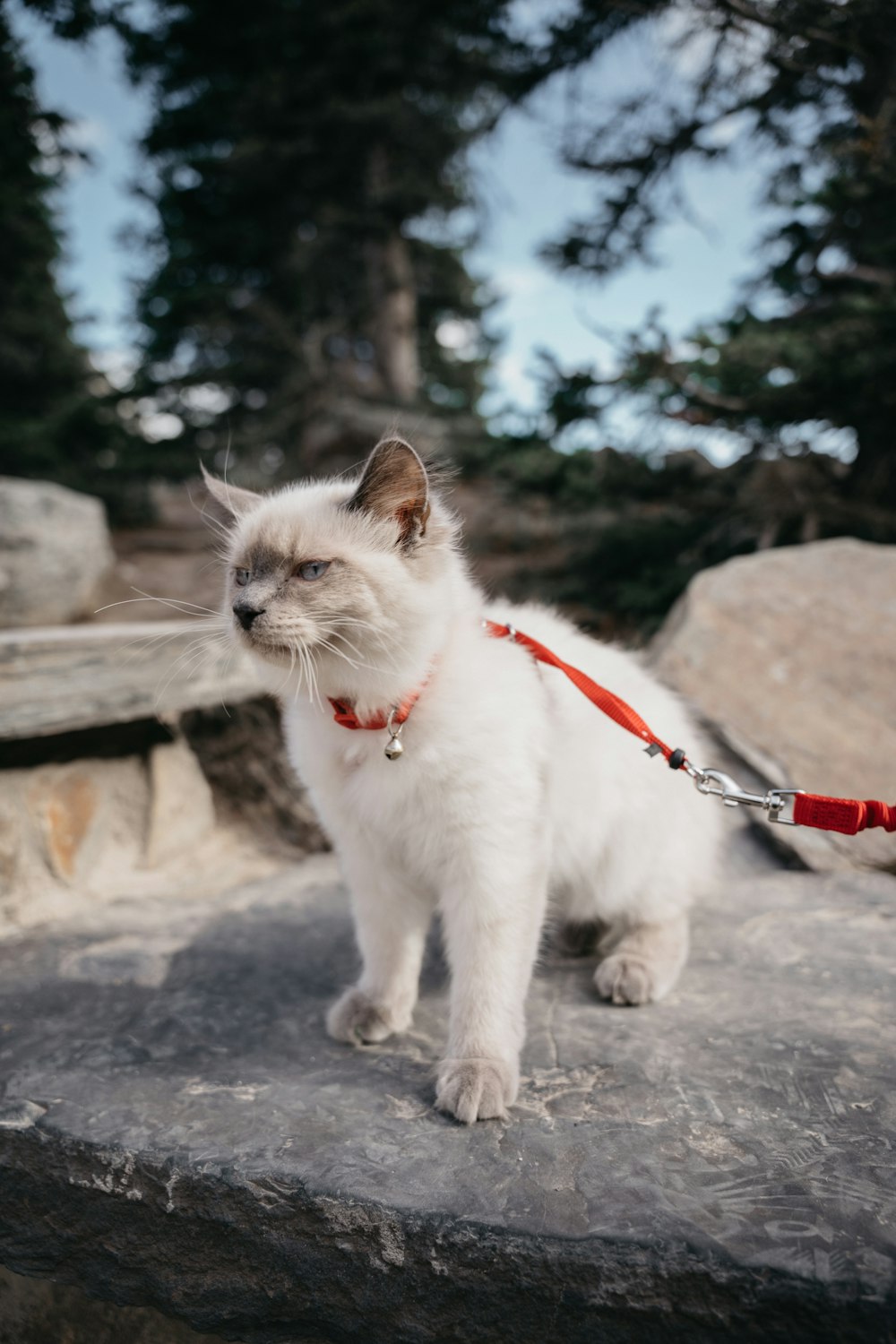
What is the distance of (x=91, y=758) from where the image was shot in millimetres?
2951

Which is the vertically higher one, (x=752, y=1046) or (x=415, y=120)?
(x=415, y=120)

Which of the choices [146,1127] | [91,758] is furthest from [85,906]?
[146,1127]

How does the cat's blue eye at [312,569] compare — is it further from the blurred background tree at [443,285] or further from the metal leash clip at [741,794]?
the blurred background tree at [443,285]

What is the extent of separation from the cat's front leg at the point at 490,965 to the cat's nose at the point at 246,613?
25.7 inches

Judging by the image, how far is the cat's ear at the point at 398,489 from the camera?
1.64 metres

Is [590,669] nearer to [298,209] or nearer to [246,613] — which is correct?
[246,613]

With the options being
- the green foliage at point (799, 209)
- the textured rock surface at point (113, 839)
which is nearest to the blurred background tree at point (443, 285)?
the green foliage at point (799, 209)

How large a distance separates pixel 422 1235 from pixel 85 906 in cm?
181

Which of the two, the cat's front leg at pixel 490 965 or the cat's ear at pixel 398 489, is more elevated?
the cat's ear at pixel 398 489

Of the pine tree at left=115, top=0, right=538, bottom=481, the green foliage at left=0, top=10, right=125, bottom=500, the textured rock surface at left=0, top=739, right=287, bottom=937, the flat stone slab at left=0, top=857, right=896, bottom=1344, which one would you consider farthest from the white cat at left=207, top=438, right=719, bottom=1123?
the green foliage at left=0, top=10, right=125, bottom=500

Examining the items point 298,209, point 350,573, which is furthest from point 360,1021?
point 298,209

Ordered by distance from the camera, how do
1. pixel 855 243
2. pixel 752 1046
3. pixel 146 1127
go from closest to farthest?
pixel 146 1127 < pixel 752 1046 < pixel 855 243

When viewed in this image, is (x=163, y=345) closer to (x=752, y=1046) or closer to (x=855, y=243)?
(x=855, y=243)

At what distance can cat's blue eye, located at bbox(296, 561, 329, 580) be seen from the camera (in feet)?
5.46
